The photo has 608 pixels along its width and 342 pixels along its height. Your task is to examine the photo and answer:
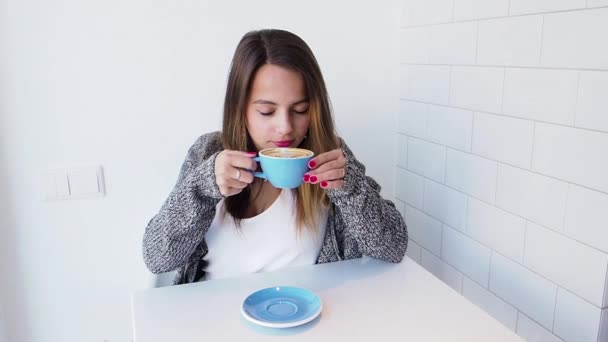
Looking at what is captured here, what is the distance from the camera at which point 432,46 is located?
4.84 feet

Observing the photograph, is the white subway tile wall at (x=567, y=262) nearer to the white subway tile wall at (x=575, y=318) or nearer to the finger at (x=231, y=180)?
→ the white subway tile wall at (x=575, y=318)

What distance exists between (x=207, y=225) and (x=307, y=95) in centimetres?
37

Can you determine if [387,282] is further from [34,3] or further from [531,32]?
[34,3]

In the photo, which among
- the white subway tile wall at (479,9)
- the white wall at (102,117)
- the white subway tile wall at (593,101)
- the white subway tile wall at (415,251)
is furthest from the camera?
the white subway tile wall at (415,251)

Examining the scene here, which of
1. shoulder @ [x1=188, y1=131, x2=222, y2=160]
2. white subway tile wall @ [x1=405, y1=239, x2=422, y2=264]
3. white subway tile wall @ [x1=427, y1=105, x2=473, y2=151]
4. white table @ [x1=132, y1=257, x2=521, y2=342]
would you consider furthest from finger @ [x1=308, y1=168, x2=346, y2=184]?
white subway tile wall @ [x1=405, y1=239, x2=422, y2=264]

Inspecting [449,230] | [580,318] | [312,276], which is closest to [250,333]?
[312,276]

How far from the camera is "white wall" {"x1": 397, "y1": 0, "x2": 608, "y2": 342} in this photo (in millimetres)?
992

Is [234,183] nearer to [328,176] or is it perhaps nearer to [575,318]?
[328,176]

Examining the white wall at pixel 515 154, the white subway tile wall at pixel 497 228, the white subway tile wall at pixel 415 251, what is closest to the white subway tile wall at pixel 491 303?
the white wall at pixel 515 154

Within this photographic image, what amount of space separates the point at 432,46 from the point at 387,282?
30.0 inches

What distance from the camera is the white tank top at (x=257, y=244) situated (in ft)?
3.95

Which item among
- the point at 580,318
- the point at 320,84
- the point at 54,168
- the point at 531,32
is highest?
the point at 531,32

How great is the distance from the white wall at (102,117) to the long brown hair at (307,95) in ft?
1.00

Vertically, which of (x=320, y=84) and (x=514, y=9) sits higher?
(x=514, y=9)
